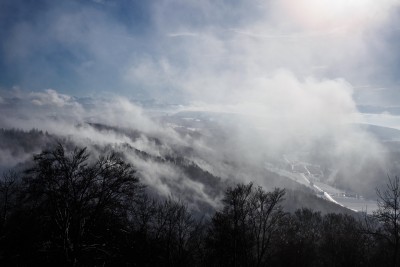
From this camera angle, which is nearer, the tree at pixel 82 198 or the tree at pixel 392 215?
the tree at pixel 82 198

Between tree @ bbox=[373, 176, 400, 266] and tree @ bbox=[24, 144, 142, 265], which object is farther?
tree @ bbox=[373, 176, 400, 266]

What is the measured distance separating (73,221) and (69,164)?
3752mm

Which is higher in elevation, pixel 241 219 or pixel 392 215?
Result: pixel 392 215

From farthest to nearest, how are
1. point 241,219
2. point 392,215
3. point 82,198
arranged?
point 241,219
point 392,215
point 82,198

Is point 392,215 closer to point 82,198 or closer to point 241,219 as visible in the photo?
point 241,219

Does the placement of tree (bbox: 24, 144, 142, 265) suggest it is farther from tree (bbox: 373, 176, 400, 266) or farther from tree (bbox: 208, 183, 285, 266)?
tree (bbox: 373, 176, 400, 266)

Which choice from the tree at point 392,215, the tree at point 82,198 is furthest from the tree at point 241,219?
the tree at point 82,198

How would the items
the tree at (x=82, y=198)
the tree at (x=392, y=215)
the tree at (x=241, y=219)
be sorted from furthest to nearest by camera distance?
the tree at (x=241, y=219), the tree at (x=392, y=215), the tree at (x=82, y=198)

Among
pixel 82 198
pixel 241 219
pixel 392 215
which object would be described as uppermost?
pixel 392 215

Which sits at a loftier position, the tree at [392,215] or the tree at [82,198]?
the tree at [392,215]

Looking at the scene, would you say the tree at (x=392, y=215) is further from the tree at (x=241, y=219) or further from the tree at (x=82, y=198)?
the tree at (x=82, y=198)

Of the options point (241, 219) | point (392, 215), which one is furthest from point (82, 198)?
point (392, 215)

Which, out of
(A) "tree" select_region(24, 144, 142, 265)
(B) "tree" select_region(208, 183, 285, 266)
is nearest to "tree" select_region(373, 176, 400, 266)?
(B) "tree" select_region(208, 183, 285, 266)

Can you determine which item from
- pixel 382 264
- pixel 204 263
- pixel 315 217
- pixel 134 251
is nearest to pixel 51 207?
pixel 134 251
